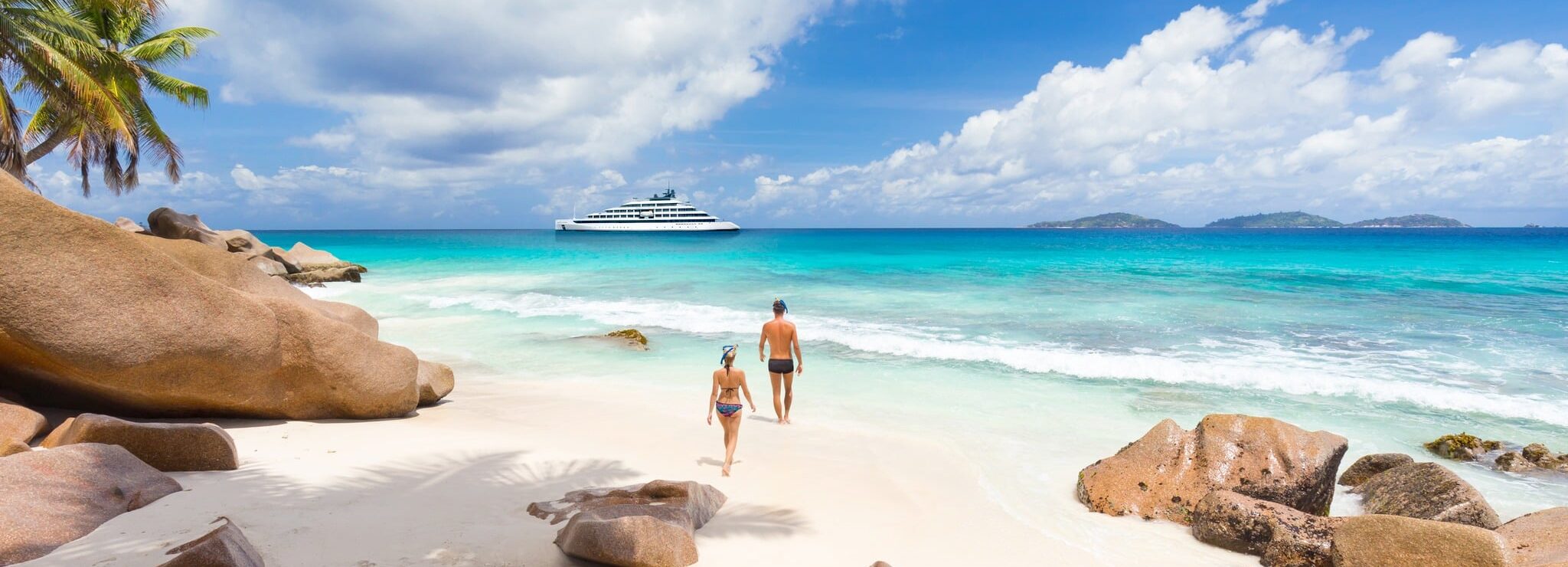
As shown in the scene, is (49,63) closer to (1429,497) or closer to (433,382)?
(433,382)

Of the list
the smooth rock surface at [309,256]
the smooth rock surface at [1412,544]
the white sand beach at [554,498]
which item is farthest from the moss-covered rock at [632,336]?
the smooth rock surface at [309,256]

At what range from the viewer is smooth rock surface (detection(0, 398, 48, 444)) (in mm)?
4930

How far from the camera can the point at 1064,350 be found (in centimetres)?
1349

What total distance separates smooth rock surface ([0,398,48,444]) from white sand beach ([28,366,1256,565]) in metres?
1.20

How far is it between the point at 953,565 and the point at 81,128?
86.9 feet

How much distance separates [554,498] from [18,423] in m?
3.87

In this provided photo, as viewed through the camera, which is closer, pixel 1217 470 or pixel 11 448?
pixel 11 448

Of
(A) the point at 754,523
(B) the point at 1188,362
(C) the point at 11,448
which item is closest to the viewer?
(C) the point at 11,448

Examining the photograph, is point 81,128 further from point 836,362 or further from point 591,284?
point 836,362

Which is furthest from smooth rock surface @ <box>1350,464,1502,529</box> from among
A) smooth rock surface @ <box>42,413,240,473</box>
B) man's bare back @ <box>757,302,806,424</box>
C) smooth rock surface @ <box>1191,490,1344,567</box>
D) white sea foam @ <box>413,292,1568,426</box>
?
smooth rock surface @ <box>42,413,240,473</box>

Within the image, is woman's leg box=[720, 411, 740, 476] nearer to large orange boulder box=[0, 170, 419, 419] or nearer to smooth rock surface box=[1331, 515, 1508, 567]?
large orange boulder box=[0, 170, 419, 419]

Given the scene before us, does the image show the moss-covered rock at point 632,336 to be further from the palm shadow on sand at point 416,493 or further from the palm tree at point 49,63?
the palm tree at point 49,63

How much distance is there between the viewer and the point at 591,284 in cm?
2856

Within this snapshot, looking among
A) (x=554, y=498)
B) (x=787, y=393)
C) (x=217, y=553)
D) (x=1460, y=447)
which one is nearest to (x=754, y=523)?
(x=554, y=498)
